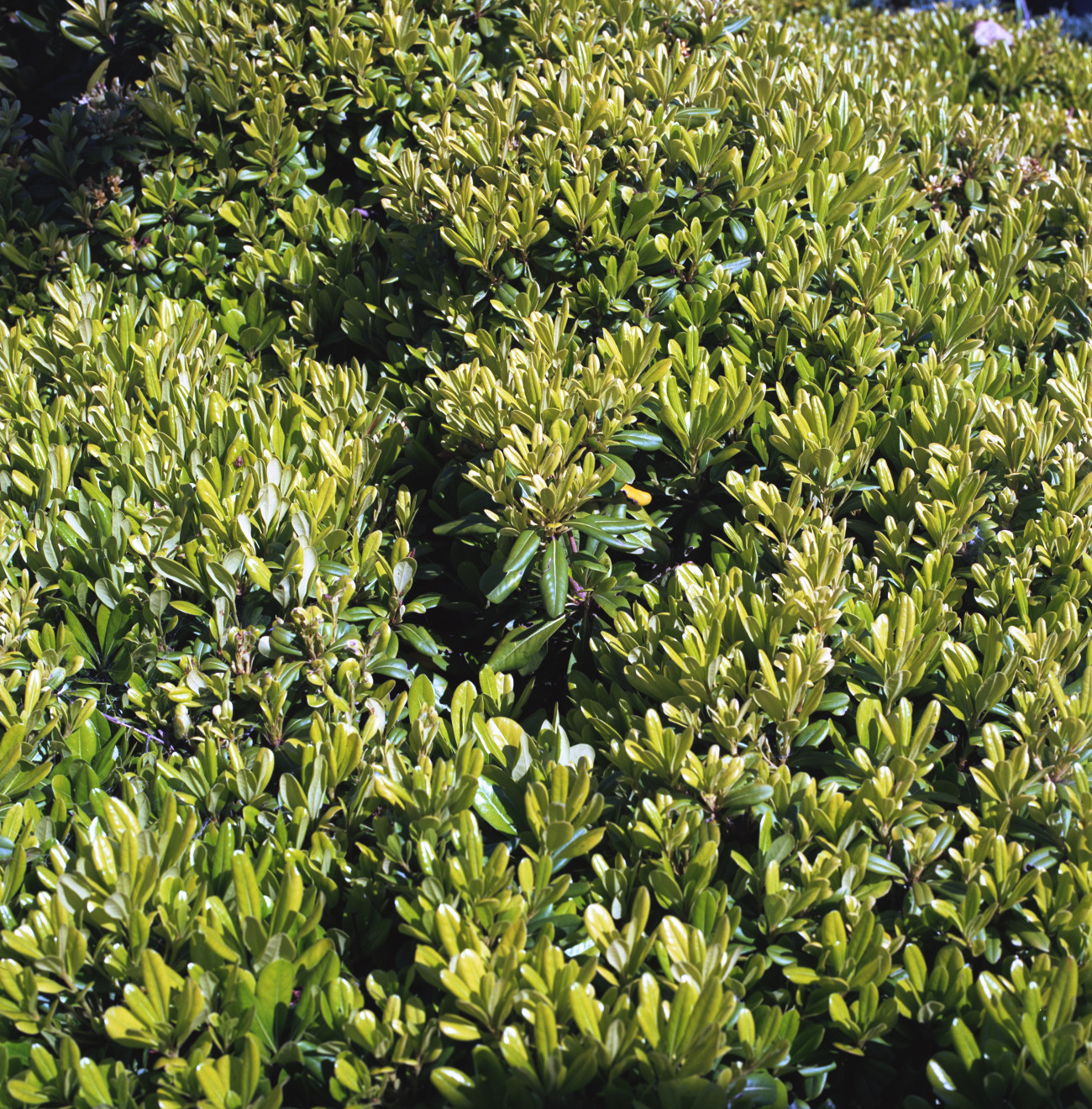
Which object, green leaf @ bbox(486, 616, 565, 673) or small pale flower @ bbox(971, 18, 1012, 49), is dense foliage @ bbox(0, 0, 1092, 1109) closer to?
green leaf @ bbox(486, 616, 565, 673)

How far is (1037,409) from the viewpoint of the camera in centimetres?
252

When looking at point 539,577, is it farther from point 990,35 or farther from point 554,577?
point 990,35

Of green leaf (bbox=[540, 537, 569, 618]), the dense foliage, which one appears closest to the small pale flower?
the dense foliage

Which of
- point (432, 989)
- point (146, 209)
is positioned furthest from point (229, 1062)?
point (146, 209)

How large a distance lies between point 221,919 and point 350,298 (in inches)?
89.0

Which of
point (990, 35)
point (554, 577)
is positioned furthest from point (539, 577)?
point (990, 35)

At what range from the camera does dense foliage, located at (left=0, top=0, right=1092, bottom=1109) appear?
5.15ft

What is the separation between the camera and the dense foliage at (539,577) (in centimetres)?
157

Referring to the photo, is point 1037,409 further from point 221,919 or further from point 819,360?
point 221,919

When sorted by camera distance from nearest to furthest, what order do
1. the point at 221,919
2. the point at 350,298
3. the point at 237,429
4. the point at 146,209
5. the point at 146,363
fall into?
the point at 221,919 → the point at 237,429 → the point at 146,363 → the point at 350,298 → the point at 146,209

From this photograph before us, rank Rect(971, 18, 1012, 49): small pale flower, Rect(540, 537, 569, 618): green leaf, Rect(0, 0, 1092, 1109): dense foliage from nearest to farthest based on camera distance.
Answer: Rect(0, 0, 1092, 1109): dense foliage
Rect(540, 537, 569, 618): green leaf
Rect(971, 18, 1012, 49): small pale flower

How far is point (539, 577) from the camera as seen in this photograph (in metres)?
2.27

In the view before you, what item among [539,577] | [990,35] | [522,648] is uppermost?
[990,35]

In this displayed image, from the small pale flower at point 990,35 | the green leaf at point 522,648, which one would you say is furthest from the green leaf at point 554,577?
the small pale flower at point 990,35
